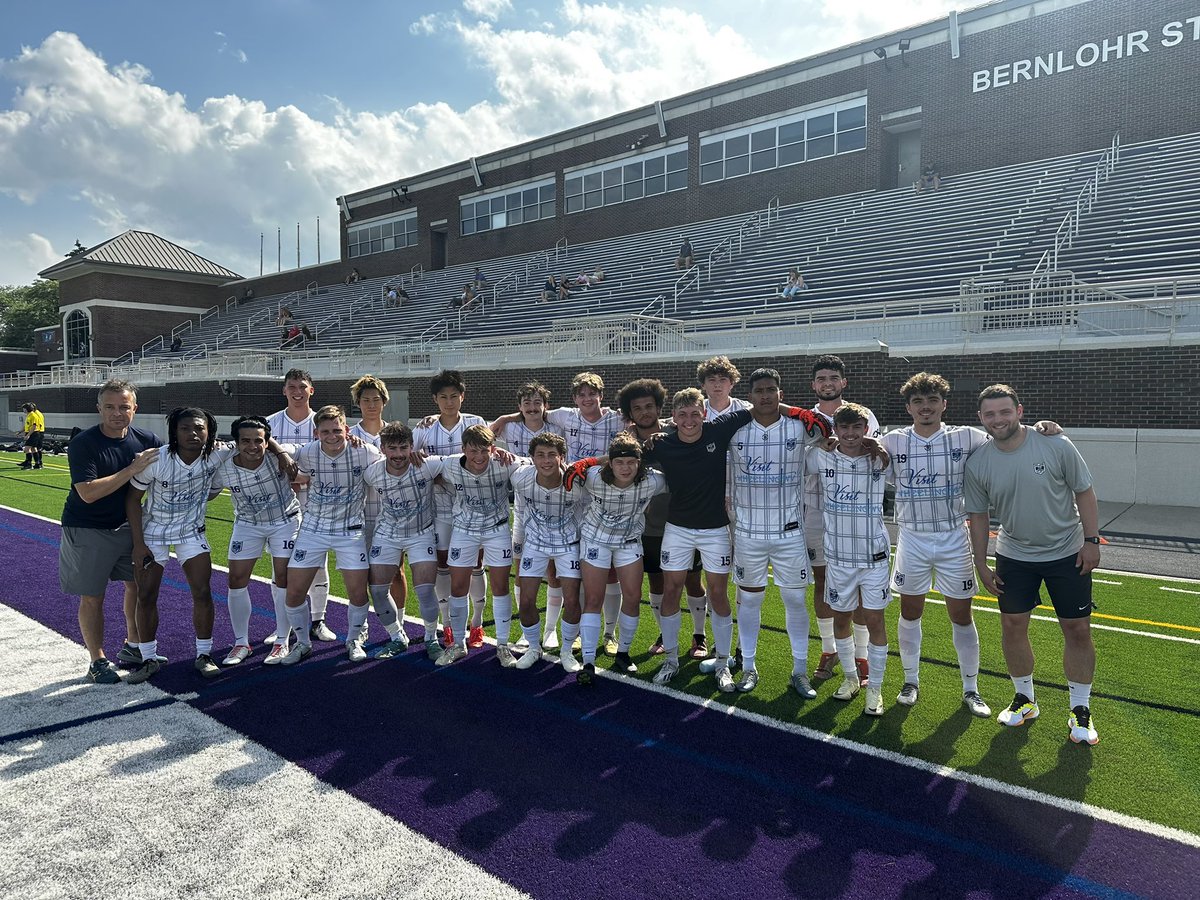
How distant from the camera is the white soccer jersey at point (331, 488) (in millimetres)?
5828

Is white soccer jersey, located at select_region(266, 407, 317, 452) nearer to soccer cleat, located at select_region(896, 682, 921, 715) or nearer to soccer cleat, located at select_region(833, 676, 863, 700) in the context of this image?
soccer cleat, located at select_region(833, 676, 863, 700)

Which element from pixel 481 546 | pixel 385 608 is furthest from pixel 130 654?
pixel 481 546

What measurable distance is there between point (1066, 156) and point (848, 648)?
23.9 meters

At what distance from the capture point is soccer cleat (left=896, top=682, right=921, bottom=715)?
488 centimetres

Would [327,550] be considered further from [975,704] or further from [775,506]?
[975,704]

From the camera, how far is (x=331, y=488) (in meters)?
5.87

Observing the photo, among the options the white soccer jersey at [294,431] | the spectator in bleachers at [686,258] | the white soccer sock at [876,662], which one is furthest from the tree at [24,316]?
the white soccer sock at [876,662]

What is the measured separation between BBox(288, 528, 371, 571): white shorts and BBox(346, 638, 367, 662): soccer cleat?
605 mm

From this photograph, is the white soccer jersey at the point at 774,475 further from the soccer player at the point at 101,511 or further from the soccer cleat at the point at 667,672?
the soccer player at the point at 101,511

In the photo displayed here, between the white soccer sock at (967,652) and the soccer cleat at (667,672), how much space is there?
6.10 ft

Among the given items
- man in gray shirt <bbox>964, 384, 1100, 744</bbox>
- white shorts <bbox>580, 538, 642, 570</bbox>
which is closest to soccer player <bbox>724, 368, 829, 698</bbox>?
white shorts <bbox>580, 538, 642, 570</bbox>

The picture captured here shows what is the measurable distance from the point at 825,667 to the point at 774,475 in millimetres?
1536

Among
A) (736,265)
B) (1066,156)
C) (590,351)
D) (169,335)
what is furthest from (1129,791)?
(169,335)

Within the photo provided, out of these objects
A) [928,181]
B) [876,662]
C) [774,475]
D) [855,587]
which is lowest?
[876,662]
